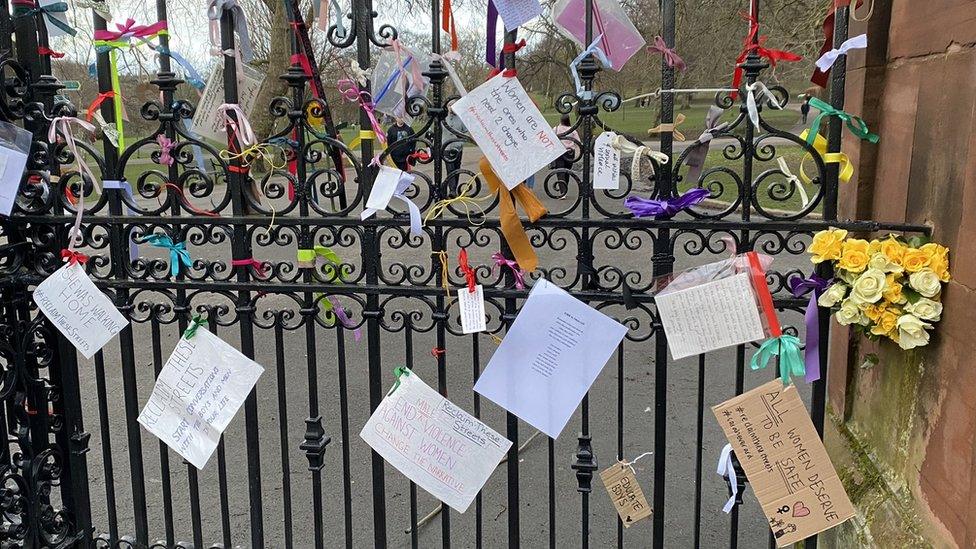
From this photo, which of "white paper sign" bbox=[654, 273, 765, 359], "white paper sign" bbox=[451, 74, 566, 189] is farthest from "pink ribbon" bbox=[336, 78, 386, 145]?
"white paper sign" bbox=[654, 273, 765, 359]

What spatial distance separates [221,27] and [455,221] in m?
0.95

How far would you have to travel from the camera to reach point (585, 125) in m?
2.12

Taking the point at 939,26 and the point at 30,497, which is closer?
the point at 939,26

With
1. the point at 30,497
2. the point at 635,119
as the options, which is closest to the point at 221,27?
the point at 30,497

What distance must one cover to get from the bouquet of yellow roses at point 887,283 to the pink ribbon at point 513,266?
839 millimetres

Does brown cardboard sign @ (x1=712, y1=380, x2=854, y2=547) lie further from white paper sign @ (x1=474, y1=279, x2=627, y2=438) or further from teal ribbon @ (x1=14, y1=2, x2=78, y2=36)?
teal ribbon @ (x1=14, y1=2, x2=78, y2=36)

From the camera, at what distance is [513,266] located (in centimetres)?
223

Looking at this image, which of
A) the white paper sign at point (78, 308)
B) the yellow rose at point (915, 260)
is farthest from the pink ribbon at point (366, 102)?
the yellow rose at point (915, 260)

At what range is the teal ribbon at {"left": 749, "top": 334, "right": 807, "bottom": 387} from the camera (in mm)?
2033

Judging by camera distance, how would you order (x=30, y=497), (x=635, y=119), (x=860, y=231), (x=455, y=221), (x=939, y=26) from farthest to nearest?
1. (x=635, y=119)
2. (x=30, y=497)
3. (x=455, y=221)
4. (x=860, y=231)
5. (x=939, y=26)

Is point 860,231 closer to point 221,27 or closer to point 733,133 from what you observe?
point 733,133

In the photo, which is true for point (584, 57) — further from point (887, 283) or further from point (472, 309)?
point (887, 283)

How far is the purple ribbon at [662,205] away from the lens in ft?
6.69

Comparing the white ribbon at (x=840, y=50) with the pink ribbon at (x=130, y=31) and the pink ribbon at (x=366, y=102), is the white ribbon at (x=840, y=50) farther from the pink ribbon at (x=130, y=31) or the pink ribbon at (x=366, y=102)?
the pink ribbon at (x=130, y=31)
